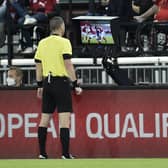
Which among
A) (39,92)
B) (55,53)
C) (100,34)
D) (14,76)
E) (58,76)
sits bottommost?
(39,92)

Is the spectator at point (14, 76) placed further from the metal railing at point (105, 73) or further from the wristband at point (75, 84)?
the wristband at point (75, 84)

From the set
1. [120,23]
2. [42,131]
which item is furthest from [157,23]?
[42,131]

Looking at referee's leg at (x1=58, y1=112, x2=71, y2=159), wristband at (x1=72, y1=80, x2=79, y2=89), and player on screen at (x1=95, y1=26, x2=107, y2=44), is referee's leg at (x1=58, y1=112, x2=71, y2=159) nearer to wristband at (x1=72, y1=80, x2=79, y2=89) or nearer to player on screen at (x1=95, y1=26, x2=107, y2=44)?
wristband at (x1=72, y1=80, x2=79, y2=89)

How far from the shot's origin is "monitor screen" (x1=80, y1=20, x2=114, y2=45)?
1377 cm

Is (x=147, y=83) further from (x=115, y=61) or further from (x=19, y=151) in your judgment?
(x=19, y=151)

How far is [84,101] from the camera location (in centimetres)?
1395

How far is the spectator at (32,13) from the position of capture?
1447cm

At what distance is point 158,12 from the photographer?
1399 cm

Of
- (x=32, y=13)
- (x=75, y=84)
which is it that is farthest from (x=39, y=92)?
(x=32, y=13)

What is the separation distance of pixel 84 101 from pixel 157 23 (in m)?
1.79

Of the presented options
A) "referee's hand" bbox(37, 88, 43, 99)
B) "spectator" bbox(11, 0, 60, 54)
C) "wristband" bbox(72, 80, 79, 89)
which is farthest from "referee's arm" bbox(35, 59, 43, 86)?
"spectator" bbox(11, 0, 60, 54)

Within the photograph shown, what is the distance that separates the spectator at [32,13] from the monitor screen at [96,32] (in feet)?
3.19

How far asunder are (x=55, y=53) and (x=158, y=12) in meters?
2.34

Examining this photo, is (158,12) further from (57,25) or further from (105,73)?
(57,25)
